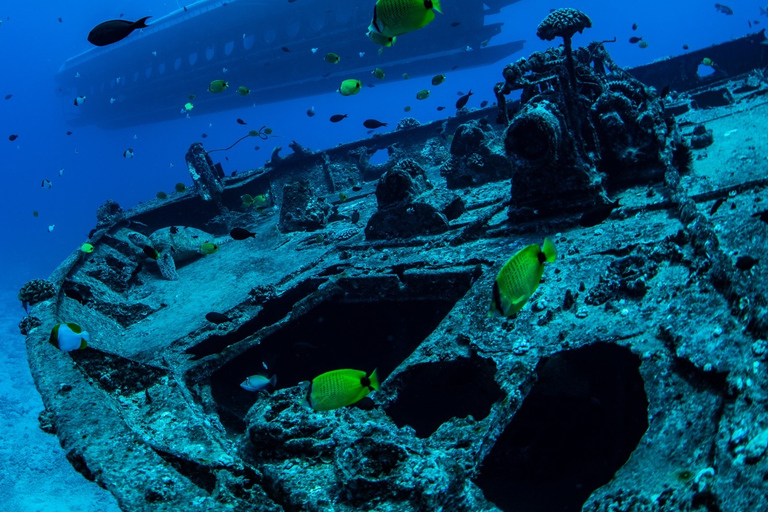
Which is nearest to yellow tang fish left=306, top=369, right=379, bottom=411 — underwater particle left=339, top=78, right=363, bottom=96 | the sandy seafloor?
underwater particle left=339, top=78, right=363, bottom=96

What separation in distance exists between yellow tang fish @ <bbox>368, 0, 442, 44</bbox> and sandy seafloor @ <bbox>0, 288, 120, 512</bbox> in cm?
1331

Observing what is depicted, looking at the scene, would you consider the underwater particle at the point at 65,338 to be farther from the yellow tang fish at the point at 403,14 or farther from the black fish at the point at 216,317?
the yellow tang fish at the point at 403,14

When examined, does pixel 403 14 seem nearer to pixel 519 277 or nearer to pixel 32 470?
pixel 519 277

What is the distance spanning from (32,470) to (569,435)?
56.0 ft

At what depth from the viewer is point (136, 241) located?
41.3 feet

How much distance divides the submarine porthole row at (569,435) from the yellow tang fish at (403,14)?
346 cm

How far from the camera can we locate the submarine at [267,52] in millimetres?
30844

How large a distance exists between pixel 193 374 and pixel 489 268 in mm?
4263

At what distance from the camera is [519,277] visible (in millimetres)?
2797

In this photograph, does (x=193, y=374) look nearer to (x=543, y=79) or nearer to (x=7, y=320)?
(x=543, y=79)

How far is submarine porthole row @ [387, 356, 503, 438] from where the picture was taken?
16.4 ft

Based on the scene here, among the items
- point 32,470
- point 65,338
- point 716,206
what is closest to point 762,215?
point 716,206

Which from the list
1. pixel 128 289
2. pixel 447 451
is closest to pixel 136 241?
pixel 128 289

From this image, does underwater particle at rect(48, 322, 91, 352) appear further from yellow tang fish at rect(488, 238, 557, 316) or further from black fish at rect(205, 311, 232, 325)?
yellow tang fish at rect(488, 238, 557, 316)
